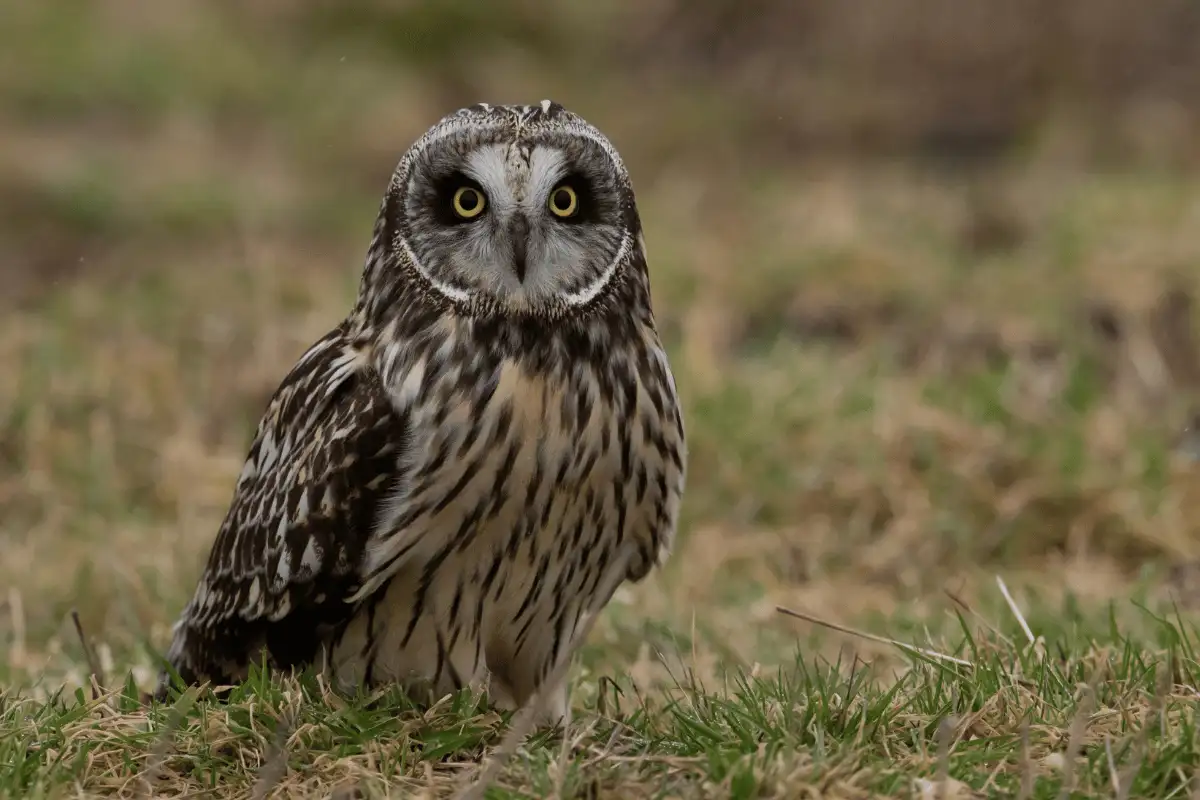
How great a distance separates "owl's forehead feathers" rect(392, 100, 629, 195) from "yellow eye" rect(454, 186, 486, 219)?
0.05m

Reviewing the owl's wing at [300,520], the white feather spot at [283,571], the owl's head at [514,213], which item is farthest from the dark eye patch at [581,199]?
the white feather spot at [283,571]

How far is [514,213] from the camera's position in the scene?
3.42m

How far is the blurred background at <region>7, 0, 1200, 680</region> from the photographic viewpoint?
578 centimetres

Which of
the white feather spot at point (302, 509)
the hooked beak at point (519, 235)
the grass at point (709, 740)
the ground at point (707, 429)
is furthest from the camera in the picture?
the white feather spot at point (302, 509)

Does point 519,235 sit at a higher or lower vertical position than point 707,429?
higher

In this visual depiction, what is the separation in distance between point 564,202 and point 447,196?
0.24 meters

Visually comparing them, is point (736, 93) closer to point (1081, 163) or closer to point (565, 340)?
point (1081, 163)

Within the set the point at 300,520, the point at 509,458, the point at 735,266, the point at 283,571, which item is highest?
the point at 735,266

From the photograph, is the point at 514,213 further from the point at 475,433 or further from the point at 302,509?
the point at 302,509

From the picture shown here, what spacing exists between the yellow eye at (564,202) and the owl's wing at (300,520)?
0.52m

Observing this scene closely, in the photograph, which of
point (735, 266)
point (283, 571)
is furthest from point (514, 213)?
point (735, 266)

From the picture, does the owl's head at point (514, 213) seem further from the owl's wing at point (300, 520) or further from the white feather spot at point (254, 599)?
the white feather spot at point (254, 599)

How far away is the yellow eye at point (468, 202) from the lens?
3.50m

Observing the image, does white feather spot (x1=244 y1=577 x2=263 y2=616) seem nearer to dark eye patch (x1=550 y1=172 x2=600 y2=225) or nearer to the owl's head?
the owl's head
